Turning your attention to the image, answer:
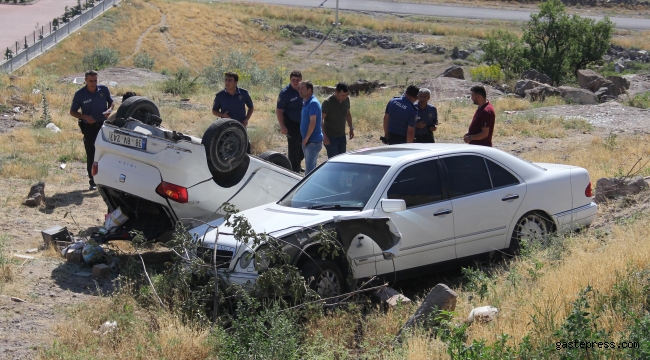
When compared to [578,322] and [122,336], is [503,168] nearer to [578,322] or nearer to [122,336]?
[578,322]

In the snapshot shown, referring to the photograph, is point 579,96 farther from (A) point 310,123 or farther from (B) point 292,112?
(A) point 310,123

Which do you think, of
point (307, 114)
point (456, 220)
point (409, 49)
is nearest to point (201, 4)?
point (409, 49)

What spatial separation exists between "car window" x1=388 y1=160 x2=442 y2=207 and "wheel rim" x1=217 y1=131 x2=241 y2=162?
200cm

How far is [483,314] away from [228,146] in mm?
3580

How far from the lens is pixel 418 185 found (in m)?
6.88

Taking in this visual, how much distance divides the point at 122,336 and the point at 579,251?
3.99m

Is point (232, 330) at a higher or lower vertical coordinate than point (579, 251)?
lower

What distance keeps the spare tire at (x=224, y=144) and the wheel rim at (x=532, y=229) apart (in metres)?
3.08

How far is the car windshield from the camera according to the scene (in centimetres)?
671

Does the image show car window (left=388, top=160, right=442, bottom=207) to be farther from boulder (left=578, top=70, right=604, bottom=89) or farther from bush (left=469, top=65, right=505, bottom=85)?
bush (left=469, top=65, right=505, bottom=85)

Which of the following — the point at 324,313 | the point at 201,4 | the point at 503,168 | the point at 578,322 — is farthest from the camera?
the point at 201,4

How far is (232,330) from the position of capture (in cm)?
571

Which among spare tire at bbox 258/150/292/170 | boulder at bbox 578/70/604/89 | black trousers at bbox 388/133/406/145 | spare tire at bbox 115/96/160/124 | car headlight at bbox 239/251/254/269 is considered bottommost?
boulder at bbox 578/70/604/89

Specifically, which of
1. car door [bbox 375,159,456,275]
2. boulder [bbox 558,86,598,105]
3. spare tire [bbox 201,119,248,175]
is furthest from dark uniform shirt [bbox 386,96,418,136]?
boulder [bbox 558,86,598,105]
